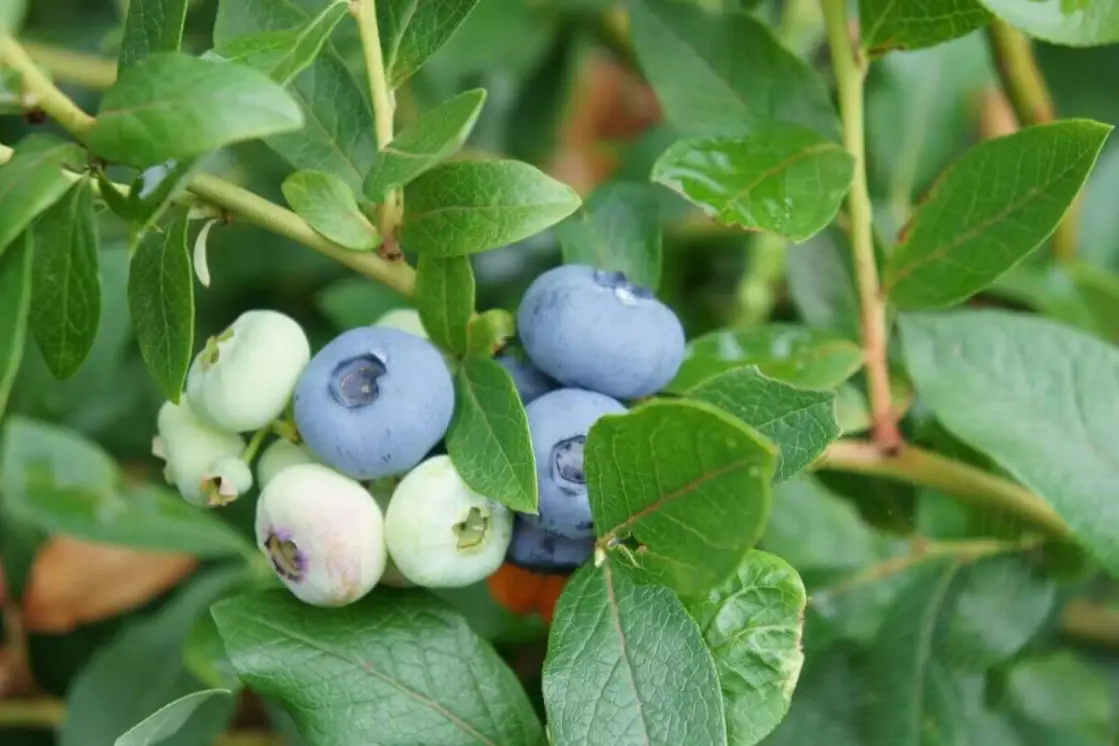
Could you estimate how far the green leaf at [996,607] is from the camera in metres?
1.14

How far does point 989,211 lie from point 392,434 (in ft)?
1.53

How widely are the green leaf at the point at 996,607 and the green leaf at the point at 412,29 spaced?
737 mm

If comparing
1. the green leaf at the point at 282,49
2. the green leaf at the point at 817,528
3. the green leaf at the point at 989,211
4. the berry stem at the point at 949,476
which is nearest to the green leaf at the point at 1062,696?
the green leaf at the point at 817,528

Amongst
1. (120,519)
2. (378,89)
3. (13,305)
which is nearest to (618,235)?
(378,89)

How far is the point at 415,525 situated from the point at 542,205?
20 centimetres

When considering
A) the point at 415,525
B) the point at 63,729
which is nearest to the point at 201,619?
the point at 63,729

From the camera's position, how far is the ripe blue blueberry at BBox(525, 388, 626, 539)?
70cm

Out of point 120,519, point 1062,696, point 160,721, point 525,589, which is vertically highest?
point 160,721

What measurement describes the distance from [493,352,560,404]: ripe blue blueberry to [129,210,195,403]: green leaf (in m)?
0.20

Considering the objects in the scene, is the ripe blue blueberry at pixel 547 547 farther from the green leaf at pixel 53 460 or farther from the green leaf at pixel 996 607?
the green leaf at pixel 53 460

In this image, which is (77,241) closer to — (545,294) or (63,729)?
(545,294)

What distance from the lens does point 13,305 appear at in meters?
0.60

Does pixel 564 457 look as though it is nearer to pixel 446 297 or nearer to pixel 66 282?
pixel 446 297

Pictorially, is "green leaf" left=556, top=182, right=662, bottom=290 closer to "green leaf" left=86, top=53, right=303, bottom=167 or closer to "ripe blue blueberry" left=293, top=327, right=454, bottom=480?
"ripe blue blueberry" left=293, top=327, right=454, bottom=480
